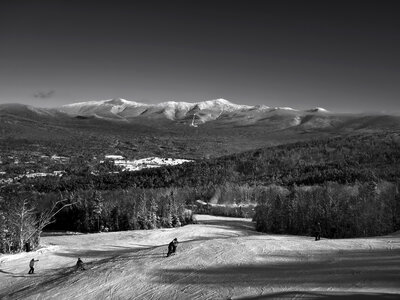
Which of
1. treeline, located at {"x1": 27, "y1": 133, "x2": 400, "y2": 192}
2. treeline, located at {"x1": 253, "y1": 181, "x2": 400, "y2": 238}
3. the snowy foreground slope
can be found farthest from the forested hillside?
the snowy foreground slope

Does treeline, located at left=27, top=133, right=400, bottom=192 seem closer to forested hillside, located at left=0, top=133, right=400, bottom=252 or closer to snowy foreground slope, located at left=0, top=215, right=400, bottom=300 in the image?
forested hillside, located at left=0, top=133, right=400, bottom=252

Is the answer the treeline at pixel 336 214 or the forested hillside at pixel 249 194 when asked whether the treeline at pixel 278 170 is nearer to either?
the forested hillside at pixel 249 194

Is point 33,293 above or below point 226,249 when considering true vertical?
below

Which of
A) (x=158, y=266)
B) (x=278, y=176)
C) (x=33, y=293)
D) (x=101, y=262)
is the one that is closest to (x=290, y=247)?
(x=158, y=266)

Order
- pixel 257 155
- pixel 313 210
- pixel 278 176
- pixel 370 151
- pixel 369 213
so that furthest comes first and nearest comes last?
1. pixel 257 155
2. pixel 370 151
3. pixel 278 176
4. pixel 313 210
5. pixel 369 213

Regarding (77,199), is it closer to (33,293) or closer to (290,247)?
(33,293)
